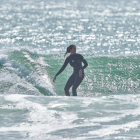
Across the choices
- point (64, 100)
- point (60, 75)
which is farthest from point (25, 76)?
point (64, 100)

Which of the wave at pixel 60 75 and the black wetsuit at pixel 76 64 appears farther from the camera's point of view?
the wave at pixel 60 75

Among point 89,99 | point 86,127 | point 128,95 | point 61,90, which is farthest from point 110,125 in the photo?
point 61,90

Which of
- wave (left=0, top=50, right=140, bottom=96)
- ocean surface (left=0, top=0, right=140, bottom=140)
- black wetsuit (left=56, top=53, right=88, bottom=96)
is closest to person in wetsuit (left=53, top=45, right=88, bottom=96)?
black wetsuit (left=56, top=53, right=88, bottom=96)

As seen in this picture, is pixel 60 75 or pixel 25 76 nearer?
pixel 25 76

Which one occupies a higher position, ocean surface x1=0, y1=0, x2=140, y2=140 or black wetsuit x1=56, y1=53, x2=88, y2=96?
black wetsuit x1=56, y1=53, x2=88, y2=96

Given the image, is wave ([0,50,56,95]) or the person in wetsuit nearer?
the person in wetsuit

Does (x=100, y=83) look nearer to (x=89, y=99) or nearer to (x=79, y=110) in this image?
(x=89, y=99)

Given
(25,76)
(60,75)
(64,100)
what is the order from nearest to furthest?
(64,100) < (25,76) < (60,75)

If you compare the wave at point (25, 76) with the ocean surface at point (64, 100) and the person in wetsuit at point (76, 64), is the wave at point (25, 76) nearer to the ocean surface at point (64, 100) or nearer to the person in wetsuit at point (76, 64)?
the ocean surface at point (64, 100)

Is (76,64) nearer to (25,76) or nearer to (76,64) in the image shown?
(76,64)

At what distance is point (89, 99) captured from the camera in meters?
11.0

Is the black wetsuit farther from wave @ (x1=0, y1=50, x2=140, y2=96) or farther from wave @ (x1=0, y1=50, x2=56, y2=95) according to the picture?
wave @ (x1=0, y1=50, x2=56, y2=95)

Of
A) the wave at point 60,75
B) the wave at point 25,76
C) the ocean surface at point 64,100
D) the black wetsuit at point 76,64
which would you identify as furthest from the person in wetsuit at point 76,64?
the wave at point 25,76

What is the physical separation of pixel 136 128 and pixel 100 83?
4.75m
